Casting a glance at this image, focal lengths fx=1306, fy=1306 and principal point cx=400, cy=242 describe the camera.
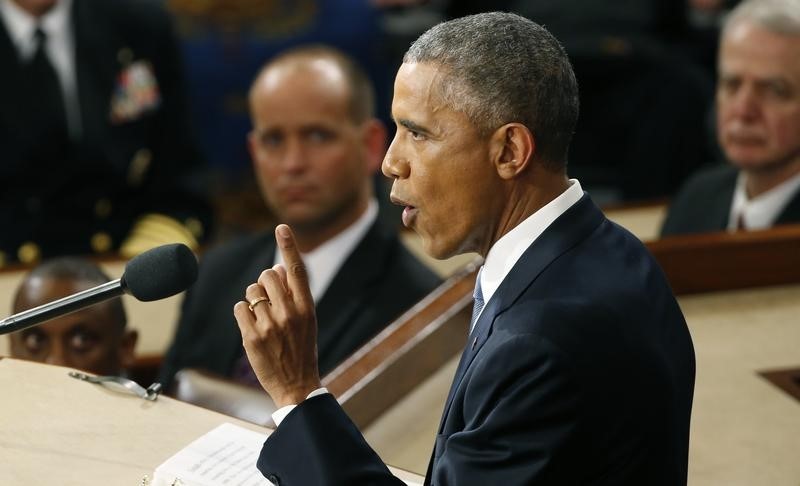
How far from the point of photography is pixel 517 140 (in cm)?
128

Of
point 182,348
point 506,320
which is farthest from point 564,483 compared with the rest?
point 182,348

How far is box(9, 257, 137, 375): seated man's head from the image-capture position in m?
2.24

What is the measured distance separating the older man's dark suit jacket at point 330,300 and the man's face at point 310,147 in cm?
11

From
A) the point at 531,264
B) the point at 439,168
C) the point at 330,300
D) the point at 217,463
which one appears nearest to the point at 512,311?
the point at 531,264

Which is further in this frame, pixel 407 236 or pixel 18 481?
pixel 407 236

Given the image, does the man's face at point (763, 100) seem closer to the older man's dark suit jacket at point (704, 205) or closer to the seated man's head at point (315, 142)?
the older man's dark suit jacket at point (704, 205)

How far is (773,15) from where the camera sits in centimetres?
292

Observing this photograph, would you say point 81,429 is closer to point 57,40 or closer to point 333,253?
point 333,253

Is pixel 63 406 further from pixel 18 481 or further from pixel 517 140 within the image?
pixel 517 140

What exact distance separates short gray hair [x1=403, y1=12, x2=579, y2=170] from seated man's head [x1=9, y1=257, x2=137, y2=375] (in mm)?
1112

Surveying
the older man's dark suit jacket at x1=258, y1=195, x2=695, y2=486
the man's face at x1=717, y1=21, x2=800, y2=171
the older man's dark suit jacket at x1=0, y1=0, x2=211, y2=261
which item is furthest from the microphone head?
the older man's dark suit jacket at x1=0, y1=0, x2=211, y2=261

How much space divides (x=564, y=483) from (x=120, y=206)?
98.5 inches

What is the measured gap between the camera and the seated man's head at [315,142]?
2.66m

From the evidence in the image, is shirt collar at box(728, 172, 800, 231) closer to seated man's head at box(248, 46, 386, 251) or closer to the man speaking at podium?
seated man's head at box(248, 46, 386, 251)
